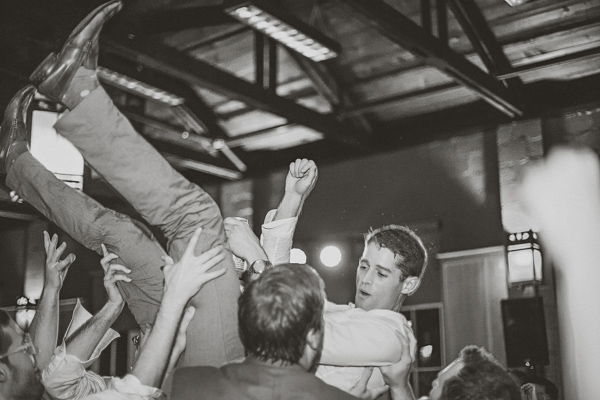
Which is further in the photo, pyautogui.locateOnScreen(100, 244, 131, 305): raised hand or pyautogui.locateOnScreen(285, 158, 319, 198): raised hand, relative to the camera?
pyautogui.locateOnScreen(285, 158, 319, 198): raised hand

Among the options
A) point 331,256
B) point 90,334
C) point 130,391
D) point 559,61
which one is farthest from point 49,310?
point 331,256

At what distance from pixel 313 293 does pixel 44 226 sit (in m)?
9.49

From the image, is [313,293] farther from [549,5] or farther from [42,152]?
[549,5]

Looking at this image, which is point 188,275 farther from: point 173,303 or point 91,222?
point 91,222

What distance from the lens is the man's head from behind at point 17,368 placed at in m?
2.10

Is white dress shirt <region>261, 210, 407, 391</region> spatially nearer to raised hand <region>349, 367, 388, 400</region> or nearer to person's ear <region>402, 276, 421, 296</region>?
raised hand <region>349, 367, 388, 400</region>

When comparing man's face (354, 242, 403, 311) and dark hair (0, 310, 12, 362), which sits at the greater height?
man's face (354, 242, 403, 311)

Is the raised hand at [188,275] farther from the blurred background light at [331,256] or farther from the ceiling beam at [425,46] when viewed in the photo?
the blurred background light at [331,256]

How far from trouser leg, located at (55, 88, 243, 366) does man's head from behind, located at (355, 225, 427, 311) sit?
2.55 ft

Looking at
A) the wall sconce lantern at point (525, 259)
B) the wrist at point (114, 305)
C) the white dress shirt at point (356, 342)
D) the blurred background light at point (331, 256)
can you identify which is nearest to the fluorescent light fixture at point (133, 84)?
the blurred background light at point (331, 256)

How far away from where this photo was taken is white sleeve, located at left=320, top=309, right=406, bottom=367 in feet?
6.97

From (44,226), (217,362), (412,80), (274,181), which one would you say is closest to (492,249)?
(412,80)

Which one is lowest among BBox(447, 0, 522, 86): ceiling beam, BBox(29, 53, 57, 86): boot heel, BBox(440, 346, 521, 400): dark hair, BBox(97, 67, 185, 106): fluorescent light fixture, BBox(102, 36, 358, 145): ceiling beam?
BBox(440, 346, 521, 400): dark hair

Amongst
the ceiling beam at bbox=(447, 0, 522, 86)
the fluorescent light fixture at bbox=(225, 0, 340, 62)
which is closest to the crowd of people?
the fluorescent light fixture at bbox=(225, 0, 340, 62)
